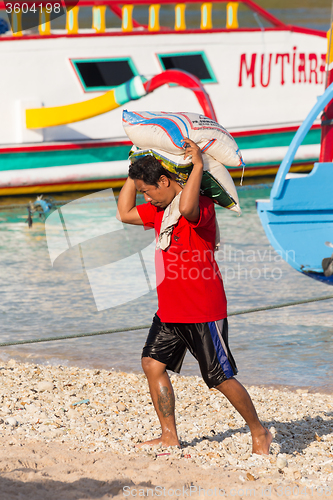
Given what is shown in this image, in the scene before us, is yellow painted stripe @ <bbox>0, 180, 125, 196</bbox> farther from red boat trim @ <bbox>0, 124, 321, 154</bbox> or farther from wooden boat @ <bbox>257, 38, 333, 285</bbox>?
wooden boat @ <bbox>257, 38, 333, 285</bbox>

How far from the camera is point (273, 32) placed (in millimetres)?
14734

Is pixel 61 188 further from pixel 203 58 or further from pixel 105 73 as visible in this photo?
pixel 203 58

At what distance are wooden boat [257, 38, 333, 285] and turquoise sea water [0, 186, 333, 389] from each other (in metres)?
0.52

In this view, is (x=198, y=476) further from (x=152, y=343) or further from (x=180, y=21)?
(x=180, y=21)

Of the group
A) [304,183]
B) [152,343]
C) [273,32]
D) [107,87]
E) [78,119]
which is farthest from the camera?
[273,32]

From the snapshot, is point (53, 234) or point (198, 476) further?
point (53, 234)

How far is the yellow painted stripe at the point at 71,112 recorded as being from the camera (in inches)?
504

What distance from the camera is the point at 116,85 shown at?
1363 cm

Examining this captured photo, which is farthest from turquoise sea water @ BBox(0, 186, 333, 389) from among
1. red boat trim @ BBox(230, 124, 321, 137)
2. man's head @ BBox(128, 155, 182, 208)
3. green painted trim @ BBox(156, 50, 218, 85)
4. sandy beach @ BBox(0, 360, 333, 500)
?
green painted trim @ BBox(156, 50, 218, 85)

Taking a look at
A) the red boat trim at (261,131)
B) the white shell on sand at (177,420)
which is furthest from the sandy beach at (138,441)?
the red boat trim at (261,131)

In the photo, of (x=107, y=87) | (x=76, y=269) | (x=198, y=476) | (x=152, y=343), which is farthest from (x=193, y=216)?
(x=107, y=87)

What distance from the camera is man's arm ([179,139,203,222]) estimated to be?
8.20 ft

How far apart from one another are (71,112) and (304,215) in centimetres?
842

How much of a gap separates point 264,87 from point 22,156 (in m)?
6.13
